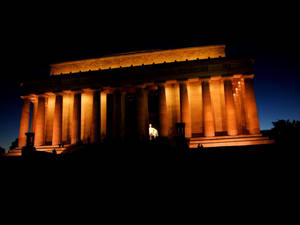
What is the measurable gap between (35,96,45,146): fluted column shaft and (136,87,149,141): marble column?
1838cm

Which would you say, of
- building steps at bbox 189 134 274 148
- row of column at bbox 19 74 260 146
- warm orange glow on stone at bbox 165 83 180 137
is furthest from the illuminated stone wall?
building steps at bbox 189 134 274 148

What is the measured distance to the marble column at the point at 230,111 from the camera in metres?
39.5

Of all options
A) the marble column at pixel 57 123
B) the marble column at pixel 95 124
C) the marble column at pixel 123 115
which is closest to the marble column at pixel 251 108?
the marble column at pixel 123 115

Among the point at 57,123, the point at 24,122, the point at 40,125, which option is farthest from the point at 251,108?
the point at 24,122

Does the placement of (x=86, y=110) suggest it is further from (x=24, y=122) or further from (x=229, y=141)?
(x=229, y=141)

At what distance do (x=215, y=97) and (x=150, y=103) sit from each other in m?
15.4

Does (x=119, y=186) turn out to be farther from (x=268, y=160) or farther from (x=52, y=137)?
(x=52, y=137)

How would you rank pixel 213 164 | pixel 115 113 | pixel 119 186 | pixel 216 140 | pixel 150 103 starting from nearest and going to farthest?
pixel 119 186
pixel 213 164
pixel 216 140
pixel 115 113
pixel 150 103

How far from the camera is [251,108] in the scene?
39719mm

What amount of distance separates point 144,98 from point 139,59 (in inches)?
349

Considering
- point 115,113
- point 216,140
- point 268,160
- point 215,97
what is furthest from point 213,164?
point 115,113

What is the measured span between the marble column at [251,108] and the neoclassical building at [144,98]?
43mm

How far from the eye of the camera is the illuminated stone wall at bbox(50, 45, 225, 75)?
46.3 meters

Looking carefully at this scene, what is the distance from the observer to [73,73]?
46812mm
